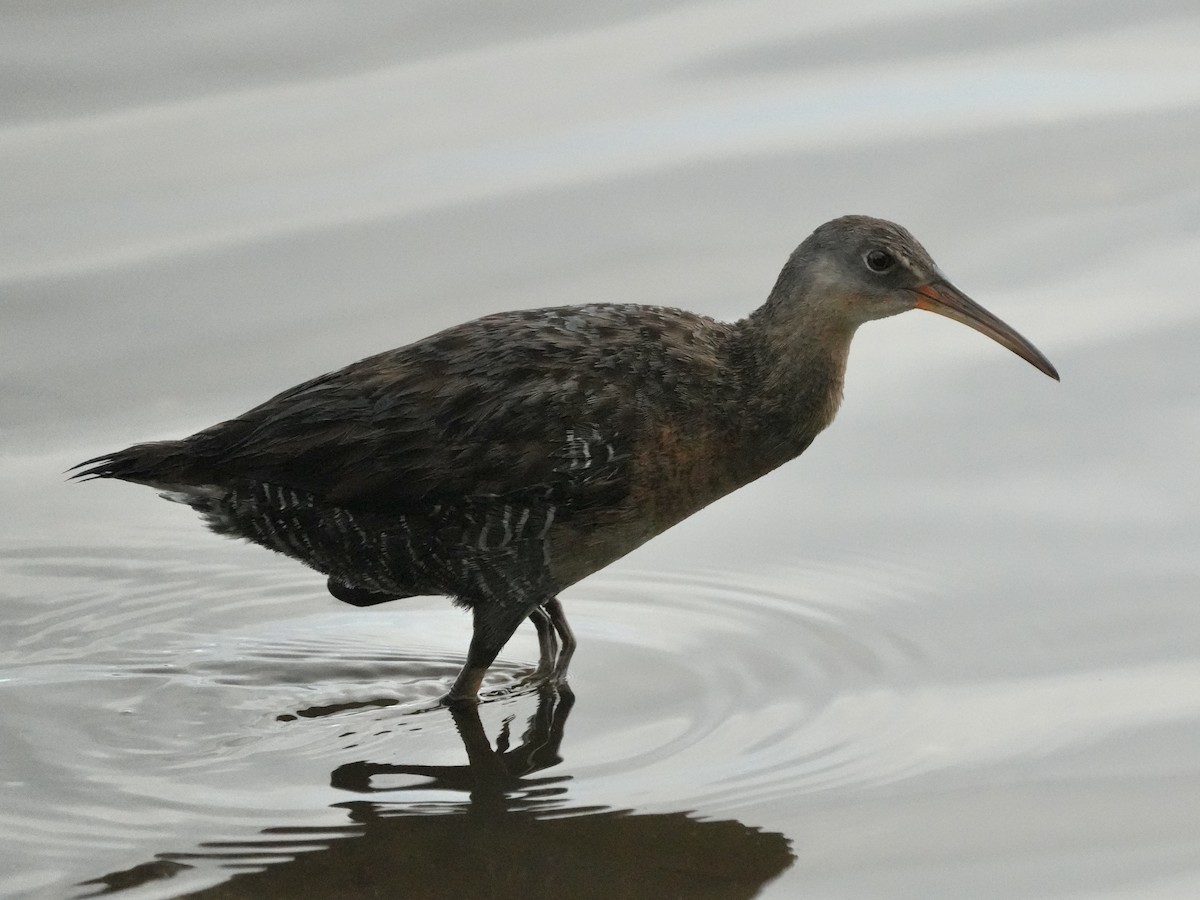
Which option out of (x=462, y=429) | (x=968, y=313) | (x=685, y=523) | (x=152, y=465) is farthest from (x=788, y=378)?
(x=152, y=465)

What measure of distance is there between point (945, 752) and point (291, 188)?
442 cm

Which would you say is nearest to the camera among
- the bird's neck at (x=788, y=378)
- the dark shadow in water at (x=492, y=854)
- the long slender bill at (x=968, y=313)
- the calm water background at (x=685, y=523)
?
the dark shadow in water at (x=492, y=854)

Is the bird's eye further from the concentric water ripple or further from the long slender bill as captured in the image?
the concentric water ripple

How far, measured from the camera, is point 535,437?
5453 millimetres

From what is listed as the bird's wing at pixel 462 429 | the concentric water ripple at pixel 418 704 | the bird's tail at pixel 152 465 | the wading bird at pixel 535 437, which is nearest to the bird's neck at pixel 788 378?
the wading bird at pixel 535 437

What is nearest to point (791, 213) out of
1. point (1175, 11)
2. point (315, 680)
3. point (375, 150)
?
point (375, 150)

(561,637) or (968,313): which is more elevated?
(968,313)

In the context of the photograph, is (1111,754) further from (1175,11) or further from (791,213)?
(1175,11)

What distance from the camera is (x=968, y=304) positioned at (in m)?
5.77

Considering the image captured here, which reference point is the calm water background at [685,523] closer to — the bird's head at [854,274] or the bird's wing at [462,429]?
the bird's wing at [462,429]

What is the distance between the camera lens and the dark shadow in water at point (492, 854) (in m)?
4.75

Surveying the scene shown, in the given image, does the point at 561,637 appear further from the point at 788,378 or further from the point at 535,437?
the point at 788,378

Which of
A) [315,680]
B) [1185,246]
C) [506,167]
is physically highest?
[506,167]

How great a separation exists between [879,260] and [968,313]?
0.34 meters
